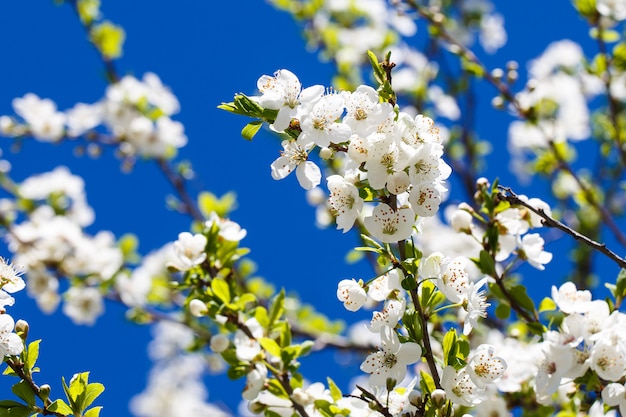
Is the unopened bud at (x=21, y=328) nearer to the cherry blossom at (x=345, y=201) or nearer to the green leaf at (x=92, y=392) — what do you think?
the green leaf at (x=92, y=392)

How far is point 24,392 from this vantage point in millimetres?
1785

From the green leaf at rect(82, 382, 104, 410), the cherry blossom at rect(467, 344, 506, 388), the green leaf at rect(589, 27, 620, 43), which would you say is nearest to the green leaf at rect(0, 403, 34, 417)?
the green leaf at rect(82, 382, 104, 410)

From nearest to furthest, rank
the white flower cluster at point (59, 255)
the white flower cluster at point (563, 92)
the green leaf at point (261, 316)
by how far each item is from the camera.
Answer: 1. the green leaf at point (261, 316)
2. the white flower cluster at point (59, 255)
3. the white flower cluster at point (563, 92)

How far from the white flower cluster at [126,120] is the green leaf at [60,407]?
3216 mm

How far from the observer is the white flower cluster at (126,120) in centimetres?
495

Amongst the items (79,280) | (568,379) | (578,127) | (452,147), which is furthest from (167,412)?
(568,379)

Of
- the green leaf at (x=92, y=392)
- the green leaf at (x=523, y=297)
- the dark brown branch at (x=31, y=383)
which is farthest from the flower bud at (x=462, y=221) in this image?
the dark brown branch at (x=31, y=383)

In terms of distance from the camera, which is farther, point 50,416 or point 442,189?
point 50,416

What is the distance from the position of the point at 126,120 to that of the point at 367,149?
367 cm

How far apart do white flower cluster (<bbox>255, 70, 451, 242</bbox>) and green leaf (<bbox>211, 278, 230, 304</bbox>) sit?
617 mm

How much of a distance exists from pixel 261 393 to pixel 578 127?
4439 mm

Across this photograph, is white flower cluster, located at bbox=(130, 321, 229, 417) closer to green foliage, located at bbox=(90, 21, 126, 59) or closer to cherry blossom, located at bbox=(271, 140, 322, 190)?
green foliage, located at bbox=(90, 21, 126, 59)

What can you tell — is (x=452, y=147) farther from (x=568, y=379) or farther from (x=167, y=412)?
(x=167, y=412)

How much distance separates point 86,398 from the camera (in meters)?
1.84
